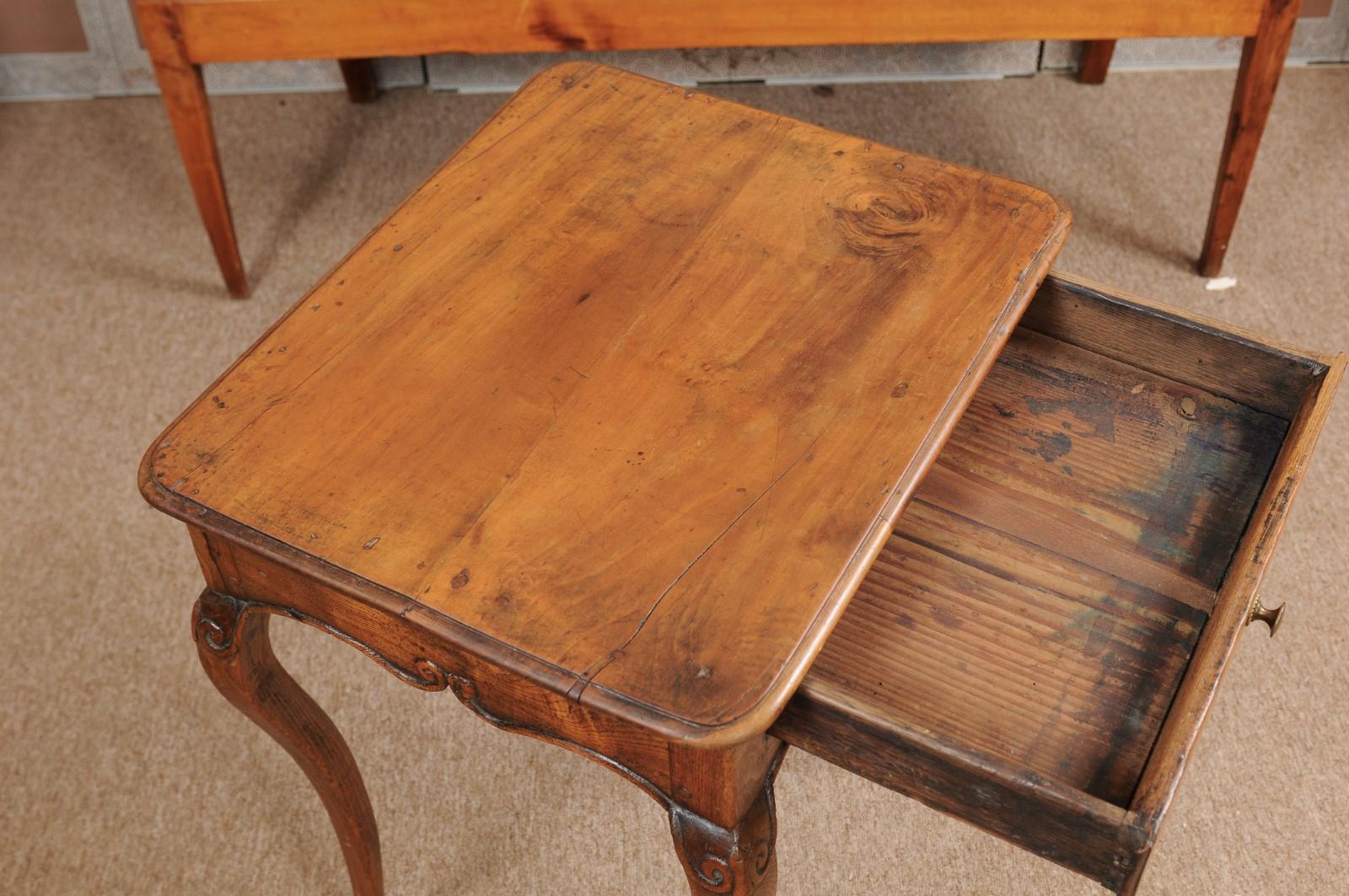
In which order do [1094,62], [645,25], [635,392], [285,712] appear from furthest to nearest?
[1094,62] → [645,25] → [285,712] → [635,392]

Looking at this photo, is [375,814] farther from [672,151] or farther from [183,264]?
[183,264]

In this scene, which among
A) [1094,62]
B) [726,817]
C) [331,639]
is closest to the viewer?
[726,817]

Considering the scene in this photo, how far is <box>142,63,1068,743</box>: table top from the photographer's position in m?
0.82

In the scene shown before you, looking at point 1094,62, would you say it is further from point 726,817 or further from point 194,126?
point 726,817

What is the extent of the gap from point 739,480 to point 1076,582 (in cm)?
30

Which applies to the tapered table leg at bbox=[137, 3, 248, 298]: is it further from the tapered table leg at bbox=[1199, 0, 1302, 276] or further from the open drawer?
the tapered table leg at bbox=[1199, 0, 1302, 276]

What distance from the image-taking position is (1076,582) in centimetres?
103

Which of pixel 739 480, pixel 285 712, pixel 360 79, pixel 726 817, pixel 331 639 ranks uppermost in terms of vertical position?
pixel 739 480

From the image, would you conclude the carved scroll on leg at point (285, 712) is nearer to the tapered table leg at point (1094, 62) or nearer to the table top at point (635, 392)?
the table top at point (635, 392)

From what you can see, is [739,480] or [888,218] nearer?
[739,480]

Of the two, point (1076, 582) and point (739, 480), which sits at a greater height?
point (739, 480)

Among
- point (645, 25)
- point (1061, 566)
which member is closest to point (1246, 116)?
point (645, 25)

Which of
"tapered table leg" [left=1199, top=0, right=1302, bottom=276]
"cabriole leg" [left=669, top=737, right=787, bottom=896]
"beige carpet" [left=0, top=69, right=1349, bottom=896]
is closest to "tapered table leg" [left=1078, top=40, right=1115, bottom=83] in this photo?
"beige carpet" [left=0, top=69, right=1349, bottom=896]

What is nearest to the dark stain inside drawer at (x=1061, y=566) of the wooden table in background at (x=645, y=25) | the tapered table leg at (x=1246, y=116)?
the wooden table in background at (x=645, y=25)
